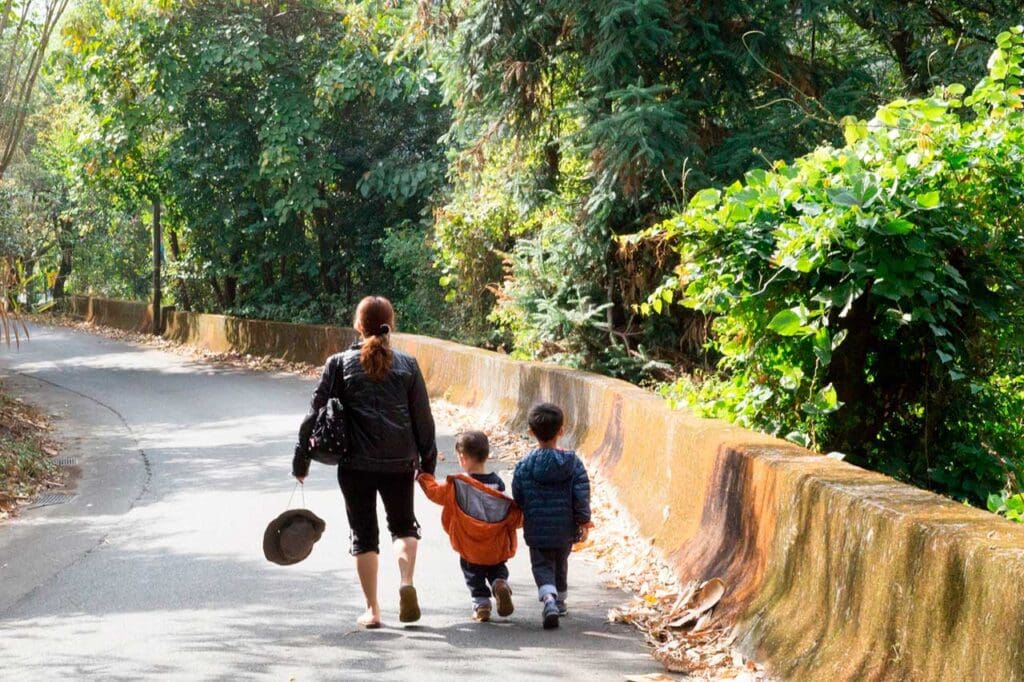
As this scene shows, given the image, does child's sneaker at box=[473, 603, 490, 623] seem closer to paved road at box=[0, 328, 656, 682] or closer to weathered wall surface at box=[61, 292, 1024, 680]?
paved road at box=[0, 328, 656, 682]

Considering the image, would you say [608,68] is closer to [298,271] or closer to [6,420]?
[6,420]

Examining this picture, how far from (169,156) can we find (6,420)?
12.6 metres

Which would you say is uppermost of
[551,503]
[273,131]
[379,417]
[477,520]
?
[273,131]

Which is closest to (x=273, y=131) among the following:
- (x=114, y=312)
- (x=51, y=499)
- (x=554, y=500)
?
(x=51, y=499)

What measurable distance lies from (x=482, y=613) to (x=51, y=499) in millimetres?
6454

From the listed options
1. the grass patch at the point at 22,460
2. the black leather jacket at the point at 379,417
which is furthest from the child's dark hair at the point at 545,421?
the grass patch at the point at 22,460

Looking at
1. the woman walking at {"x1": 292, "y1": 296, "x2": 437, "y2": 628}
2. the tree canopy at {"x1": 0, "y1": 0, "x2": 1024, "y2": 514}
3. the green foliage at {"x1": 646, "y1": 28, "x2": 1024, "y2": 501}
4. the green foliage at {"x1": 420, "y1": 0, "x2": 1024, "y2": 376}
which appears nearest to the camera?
the woman walking at {"x1": 292, "y1": 296, "x2": 437, "y2": 628}

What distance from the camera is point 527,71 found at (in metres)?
16.2

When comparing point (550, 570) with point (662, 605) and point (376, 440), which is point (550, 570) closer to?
point (662, 605)

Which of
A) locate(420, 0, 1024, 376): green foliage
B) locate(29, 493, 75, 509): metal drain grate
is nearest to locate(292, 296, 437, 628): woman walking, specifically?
locate(29, 493, 75, 509): metal drain grate

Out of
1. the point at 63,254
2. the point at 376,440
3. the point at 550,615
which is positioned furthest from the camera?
the point at 63,254

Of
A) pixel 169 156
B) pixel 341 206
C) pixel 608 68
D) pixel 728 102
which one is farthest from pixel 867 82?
pixel 169 156

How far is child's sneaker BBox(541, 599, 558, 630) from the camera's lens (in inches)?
275

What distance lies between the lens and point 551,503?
7219mm
